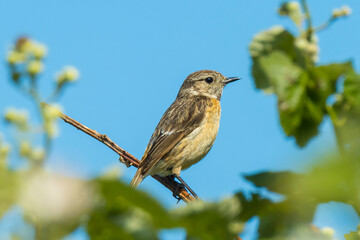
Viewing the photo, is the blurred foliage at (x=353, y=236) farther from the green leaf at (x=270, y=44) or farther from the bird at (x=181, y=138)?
the bird at (x=181, y=138)

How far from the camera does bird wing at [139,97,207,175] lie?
27.0 ft

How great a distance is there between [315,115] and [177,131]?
7.46m

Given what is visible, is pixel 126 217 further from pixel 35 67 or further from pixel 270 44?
pixel 270 44

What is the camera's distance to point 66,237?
30.3 inches

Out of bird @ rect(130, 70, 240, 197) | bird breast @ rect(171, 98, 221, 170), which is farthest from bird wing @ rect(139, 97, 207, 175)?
bird breast @ rect(171, 98, 221, 170)

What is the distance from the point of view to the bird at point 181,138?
826 centimetres

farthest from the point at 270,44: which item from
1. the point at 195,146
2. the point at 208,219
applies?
the point at 195,146

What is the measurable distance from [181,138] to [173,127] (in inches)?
13.0

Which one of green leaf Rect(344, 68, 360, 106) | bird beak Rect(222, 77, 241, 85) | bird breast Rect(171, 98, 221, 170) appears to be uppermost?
bird beak Rect(222, 77, 241, 85)

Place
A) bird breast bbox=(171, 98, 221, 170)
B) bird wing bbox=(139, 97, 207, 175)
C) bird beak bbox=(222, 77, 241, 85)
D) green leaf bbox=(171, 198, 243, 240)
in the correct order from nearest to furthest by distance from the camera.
→ green leaf bbox=(171, 198, 243, 240)
bird wing bbox=(139, 97, 207, 175)
bird breast bbox=(171, 98, 221, 170)
bird beak bbox=(222, 77, 241, 85)

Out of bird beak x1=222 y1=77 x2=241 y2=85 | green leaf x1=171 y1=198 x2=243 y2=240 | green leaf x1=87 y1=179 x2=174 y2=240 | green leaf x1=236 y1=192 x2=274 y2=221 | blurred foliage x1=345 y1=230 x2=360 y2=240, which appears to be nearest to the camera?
green leaf x1=87 y1=179 x2=174 y2=240

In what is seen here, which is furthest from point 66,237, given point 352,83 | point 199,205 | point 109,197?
point 352,83

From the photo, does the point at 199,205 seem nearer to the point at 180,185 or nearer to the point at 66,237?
the point at 66,237

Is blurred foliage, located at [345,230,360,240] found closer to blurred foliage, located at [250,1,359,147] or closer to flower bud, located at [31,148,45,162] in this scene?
blurred foliage, located at [250,1,359,147]
